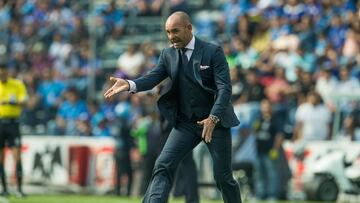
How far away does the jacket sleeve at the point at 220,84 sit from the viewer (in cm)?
1069

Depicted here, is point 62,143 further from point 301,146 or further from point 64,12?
point 64,12

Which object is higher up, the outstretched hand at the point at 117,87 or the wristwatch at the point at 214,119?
the outstretched hand at the point at 117,87

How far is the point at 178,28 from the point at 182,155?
1.42 m

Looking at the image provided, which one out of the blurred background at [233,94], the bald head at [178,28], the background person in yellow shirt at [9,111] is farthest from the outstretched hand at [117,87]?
the background person in yellow shirt at [9,111]

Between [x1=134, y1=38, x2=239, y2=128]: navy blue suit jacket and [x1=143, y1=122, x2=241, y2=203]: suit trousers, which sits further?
[x1=143, y1=122, x2=241, y2=203]: suit trousers

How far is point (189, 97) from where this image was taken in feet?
36.6

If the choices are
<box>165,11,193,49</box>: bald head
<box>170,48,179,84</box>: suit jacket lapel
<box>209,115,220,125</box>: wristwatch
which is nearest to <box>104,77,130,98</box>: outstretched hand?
<box>170,48,179,84</box>: suit jacket lapel

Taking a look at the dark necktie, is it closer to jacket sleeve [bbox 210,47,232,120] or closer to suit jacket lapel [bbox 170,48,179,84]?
suit jacket lapel [bbox 170,48,179,84]

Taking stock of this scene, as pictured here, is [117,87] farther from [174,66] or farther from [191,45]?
[191,45]

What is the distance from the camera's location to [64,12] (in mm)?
31406

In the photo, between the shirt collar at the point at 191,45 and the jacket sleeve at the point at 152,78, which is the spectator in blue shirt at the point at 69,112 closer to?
the jacket sleeve at the point at 152,78

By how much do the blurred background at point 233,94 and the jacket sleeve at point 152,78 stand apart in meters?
5.46

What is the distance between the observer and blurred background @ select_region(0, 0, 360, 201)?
20.6m

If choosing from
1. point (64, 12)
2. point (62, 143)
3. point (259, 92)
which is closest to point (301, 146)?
point (259, 92)
